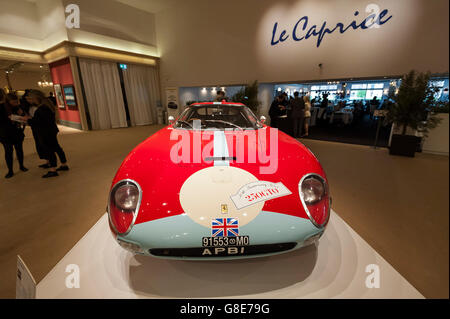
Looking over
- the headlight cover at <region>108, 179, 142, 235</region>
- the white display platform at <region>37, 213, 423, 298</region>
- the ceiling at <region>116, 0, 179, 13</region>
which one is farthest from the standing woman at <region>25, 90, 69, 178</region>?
the ceiling at <region>116, 0, 179, 13</region>

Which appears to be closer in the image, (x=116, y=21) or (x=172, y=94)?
(x=116, y=21)

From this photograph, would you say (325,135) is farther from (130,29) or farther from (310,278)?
(130,29)

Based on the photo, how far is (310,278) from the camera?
1.40 m

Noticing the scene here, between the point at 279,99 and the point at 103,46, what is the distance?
22.2ft

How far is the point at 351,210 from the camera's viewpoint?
2.22 meters

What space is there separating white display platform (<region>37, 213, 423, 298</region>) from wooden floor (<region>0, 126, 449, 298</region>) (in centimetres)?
13

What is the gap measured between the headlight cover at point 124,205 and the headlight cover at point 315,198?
1007 mm

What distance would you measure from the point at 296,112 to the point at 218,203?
215 inches

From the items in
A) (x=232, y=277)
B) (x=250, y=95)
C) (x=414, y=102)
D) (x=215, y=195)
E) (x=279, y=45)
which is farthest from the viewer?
(x=250, y=95)

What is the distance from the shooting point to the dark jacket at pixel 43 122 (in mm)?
2936

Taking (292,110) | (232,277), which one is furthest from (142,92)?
(232,277)

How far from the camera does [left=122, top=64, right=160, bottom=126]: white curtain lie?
30.1 feet

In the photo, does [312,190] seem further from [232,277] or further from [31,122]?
[31,122]

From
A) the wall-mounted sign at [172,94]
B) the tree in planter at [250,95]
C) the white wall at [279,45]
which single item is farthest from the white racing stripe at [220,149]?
the wall-mounted sign at [172,94]
